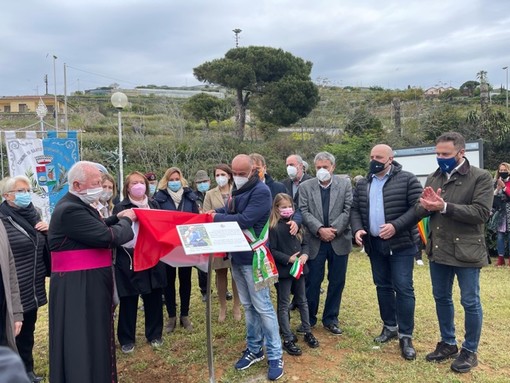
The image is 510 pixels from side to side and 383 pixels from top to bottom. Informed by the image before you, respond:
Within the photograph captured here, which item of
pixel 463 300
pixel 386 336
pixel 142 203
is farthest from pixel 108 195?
pixel 463 300

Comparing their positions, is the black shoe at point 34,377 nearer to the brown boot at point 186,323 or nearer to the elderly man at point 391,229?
the brown boot at point 186,323

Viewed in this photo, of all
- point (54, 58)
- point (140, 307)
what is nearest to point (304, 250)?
point (140, 307)

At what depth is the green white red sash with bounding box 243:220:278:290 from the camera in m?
3.98

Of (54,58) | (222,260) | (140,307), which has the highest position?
(54,58)

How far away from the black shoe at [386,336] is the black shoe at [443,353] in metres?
0.54

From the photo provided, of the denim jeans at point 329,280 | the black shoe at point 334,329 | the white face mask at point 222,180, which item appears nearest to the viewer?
the denim jeans at point 329,280

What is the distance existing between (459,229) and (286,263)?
1.74 meters

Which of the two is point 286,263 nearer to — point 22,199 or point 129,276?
point 129,276

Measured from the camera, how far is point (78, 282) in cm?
339

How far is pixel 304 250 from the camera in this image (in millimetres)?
4918

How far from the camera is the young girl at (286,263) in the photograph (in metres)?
4.64

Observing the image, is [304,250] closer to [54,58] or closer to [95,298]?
[95,298]

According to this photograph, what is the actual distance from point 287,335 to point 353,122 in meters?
18.7

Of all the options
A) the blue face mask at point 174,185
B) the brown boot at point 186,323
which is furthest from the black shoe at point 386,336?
the blue face mask at point 174,185
